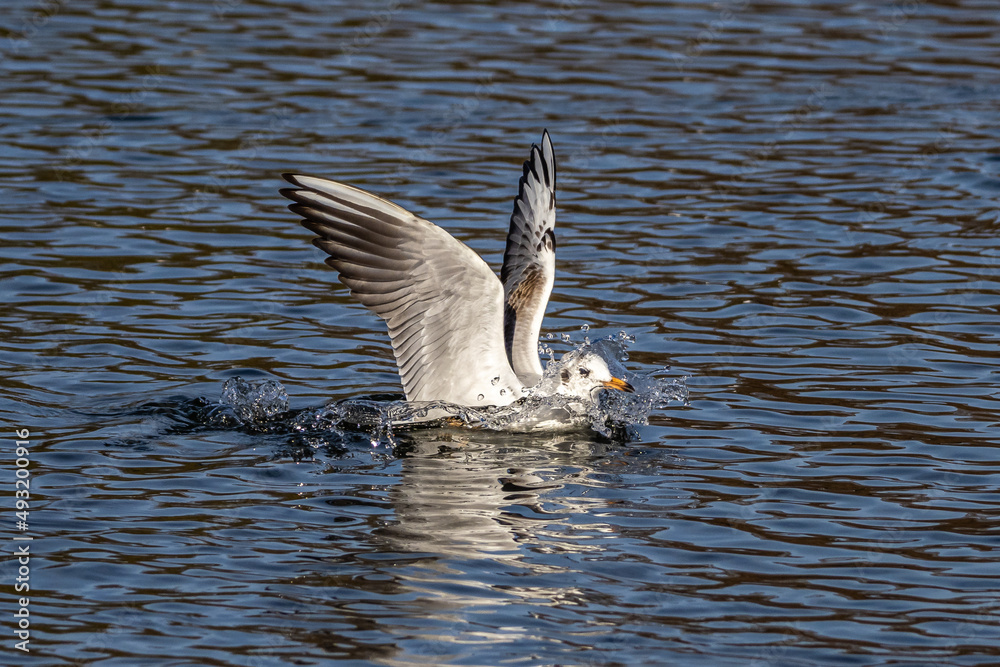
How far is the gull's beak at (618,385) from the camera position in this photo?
963 cm

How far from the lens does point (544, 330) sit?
11258 mm

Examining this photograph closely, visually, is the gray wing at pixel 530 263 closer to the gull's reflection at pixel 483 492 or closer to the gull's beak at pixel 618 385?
the gull's beak at pixel 618 385

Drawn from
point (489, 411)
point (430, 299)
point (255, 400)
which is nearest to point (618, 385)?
point (489, 411)

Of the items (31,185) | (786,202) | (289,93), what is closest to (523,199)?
(786,202)

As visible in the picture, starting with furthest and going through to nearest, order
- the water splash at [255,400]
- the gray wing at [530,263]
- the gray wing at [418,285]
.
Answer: the gray wing at [530,263] → the water splash at [255,400] → the gray wing at [418,285]

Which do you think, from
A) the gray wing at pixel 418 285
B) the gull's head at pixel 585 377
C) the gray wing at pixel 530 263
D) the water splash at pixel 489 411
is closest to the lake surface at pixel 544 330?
the water splash at pixel 489 411

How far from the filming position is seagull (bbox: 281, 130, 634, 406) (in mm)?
8594

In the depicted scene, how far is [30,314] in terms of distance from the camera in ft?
36.1

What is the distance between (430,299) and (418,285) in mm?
133

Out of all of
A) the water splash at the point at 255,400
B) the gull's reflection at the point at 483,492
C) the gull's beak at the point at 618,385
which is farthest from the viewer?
the gull's beak at the point at 618,385

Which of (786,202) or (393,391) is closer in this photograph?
(393,391)

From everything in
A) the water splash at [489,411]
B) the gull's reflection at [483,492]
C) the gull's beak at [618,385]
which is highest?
the gull's beak at [618,385]

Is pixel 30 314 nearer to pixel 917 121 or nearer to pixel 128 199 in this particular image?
pixel 128 199

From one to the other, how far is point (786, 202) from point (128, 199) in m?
6.91
